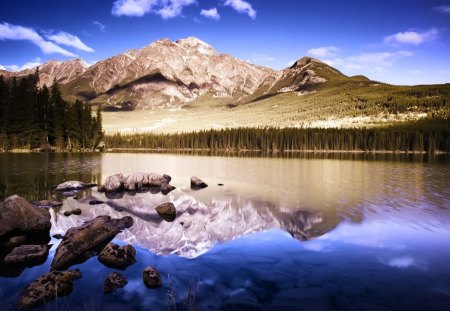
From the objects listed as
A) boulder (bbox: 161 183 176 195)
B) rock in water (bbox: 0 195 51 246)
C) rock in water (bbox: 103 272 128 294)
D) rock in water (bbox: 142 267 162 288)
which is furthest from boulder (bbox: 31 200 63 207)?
rock in water (bbox: 142 267 162 288)

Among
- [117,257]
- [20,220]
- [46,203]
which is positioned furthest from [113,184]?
[117,257]

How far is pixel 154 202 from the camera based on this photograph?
28312 mm

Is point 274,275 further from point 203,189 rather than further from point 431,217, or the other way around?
point 203,189

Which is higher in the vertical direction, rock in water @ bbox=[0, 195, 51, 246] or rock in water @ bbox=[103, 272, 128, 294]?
rock in water @ bbox=[0, 195, 51, 246]

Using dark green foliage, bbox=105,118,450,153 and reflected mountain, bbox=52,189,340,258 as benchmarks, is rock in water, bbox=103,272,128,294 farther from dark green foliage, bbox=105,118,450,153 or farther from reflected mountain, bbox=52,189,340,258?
dark green foliage, bbox=105,118,450,153

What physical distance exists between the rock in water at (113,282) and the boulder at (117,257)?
4.91 feet

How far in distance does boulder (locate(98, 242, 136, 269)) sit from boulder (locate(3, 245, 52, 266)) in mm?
2627

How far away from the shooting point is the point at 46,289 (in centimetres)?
1086

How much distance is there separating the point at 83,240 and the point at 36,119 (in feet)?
363

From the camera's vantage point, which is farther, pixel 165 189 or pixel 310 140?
pixel 310 140

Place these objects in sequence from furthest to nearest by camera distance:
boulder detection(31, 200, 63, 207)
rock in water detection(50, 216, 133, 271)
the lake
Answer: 1. boulder detection(31, 200, 63, 207)
2. rock in water detection(50, 216, 133, 271)
3. the lake

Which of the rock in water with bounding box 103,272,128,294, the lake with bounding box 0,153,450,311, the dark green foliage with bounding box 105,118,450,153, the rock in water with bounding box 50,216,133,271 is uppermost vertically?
the dark green foliage with bounding box 105,118,450,153

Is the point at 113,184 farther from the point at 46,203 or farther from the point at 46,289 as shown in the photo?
the point at 46,289

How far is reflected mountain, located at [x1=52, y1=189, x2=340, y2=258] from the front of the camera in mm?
17453
